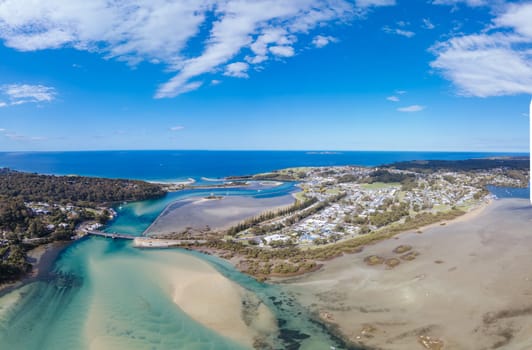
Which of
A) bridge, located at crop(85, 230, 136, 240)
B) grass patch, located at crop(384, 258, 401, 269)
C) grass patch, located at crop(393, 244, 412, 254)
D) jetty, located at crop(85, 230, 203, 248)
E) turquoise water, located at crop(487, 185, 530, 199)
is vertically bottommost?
grass patch, located at crop(384, 258, 401, 269)

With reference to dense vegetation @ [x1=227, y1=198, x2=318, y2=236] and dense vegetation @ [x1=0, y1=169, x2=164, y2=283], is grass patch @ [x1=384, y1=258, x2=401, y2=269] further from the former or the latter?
dense vegetation @ [x1=0, y1=169, x2=164, y2=283]

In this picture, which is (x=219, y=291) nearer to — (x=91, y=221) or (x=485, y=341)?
(x=485, y=341)

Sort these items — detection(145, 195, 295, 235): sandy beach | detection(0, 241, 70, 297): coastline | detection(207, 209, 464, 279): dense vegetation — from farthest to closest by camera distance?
1. detection(145, 195, 295, 235): sandy beach
2. detection(207, 209, 464, 279): dense vegetation
3. detection(0, 241, 70, 297): coastline

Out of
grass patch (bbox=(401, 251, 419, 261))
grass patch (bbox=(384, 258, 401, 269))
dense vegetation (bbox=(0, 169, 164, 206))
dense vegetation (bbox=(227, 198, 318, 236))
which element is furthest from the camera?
dense vegetation (bbox=(0, 169, 164, 206))

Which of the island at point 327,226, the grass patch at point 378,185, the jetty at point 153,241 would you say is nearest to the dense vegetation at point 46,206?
the jetty at point 153,241

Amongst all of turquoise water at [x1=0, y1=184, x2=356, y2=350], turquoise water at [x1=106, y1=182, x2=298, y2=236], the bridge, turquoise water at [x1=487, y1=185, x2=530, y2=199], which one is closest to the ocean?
turquoise water at [x1=0, y1=184, x2=356, y2=350]

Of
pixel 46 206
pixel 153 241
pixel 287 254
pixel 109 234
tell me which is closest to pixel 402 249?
pixel 287 254
